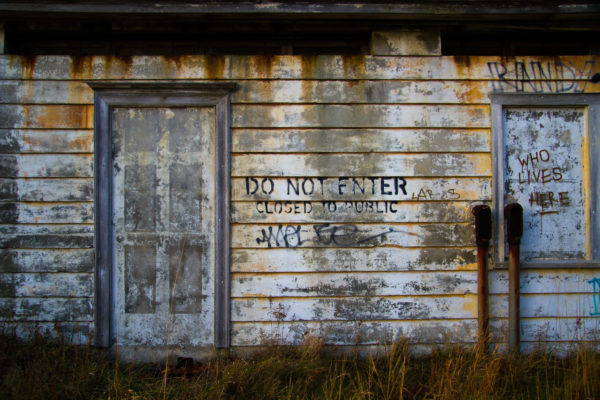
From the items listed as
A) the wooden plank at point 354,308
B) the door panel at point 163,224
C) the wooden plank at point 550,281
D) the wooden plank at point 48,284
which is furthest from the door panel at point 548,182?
the wooden plank at point 48,284

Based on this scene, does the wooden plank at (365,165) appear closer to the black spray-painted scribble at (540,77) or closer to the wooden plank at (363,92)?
the wooden plank at (363,92)

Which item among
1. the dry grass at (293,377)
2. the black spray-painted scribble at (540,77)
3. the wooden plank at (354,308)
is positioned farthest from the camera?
the black spray-painted scribble at (540,77)

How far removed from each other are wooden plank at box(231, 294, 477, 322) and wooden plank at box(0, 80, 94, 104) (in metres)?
2.37

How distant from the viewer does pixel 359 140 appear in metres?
4.00

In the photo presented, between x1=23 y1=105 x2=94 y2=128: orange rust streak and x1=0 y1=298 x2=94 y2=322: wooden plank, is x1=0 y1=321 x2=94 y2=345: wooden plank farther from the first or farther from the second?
x1=23 y1=105 x2=94 y2=128: orange rust streak

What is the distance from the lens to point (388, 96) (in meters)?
4.02

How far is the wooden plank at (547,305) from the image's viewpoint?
399 cm

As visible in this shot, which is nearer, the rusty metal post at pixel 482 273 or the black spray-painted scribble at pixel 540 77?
the rusty metal post at pixel 482 273

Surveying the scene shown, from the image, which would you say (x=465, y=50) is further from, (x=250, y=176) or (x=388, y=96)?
(x=250, y=176)

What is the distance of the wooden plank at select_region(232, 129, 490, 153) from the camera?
13.0 ft

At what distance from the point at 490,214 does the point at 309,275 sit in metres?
1.74

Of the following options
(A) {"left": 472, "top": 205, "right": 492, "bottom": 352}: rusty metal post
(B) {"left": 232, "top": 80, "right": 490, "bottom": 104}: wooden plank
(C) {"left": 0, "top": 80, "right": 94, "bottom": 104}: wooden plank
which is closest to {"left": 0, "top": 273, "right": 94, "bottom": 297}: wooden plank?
(C) {"left": 0, "top": 80, "right": 94, "bottom": 104}: wooden plank

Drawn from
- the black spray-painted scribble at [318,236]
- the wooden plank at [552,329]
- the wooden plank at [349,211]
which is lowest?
the wooden plank at [552,329]

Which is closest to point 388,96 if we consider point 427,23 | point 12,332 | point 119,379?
point 427,23
